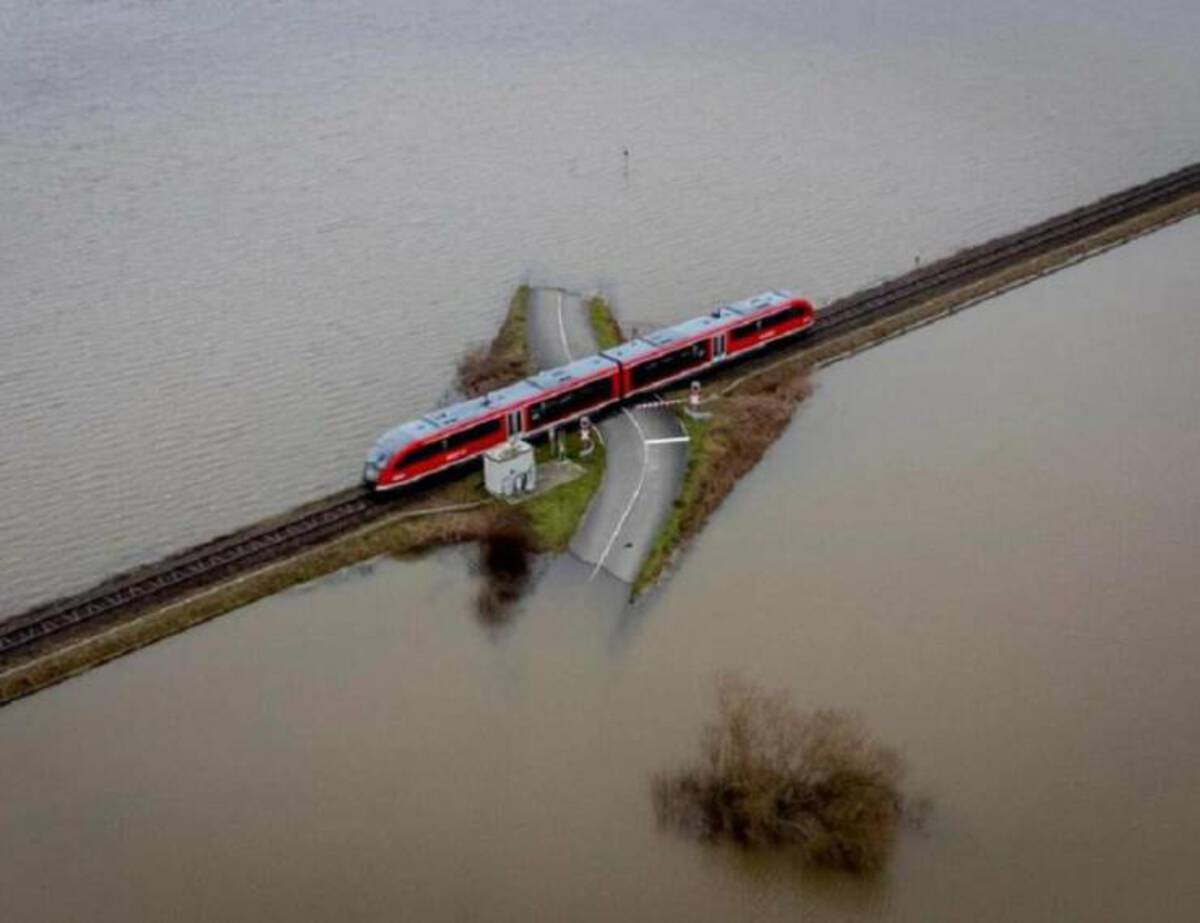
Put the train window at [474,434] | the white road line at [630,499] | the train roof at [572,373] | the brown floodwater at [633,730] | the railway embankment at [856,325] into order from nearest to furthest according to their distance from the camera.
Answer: the brown floodwater at [633,730]
the white road line at [630,499]
the train window at [474,434]
the railway embankment at [856,325]
the train roof at [572,373]

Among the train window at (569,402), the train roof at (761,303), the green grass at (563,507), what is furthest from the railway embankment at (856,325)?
the train window at (569,402)

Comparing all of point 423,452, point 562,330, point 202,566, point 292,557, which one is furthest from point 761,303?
point 202,566

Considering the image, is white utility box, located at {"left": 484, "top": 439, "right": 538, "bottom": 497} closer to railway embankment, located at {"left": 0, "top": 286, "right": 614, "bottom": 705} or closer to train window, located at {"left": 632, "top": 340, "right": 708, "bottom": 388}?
railway embankment, located at {"left": 0, "top": 286, "right": 614, "bottom": 705}

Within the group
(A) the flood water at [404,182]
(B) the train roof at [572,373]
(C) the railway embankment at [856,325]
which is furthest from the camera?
(A) the flood water at [404,182]

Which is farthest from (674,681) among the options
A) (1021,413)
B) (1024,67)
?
(1024,67)

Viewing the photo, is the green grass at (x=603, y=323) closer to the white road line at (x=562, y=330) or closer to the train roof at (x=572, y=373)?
the white road line at (x=562, y=330)

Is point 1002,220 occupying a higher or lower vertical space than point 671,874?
higher

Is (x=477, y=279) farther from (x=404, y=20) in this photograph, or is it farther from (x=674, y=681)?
(x=404, y=20)
